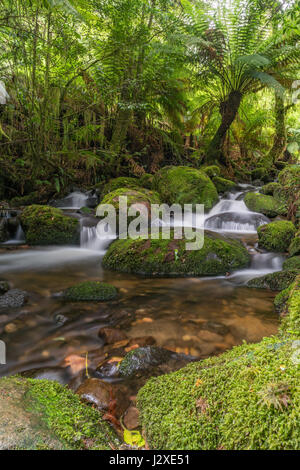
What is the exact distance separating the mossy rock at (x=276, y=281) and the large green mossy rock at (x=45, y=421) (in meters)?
2.67

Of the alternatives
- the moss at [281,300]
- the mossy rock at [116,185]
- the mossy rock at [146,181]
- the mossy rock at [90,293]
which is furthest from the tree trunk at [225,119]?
the mossy rock at [90,293]

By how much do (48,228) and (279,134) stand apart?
10.1 meters

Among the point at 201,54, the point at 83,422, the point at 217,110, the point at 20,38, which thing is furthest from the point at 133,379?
the point at 217,110

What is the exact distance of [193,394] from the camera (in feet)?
3.64

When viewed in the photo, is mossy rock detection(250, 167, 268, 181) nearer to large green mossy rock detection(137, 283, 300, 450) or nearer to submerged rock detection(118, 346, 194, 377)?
submerged rock detection(118, 346, 194, 377)

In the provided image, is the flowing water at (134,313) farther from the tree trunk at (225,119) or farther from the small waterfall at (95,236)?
Answer: the tree trunk at (225,119)

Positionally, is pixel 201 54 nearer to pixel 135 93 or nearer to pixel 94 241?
pixel 135 93

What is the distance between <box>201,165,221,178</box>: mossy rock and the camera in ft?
30.5

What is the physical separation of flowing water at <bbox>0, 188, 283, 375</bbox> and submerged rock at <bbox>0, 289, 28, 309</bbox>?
8 cm

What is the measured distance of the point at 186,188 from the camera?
7355mm

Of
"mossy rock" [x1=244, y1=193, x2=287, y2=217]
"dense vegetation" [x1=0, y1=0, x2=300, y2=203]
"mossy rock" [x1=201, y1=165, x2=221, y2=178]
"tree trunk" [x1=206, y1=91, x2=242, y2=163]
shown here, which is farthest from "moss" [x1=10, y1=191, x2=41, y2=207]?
"tree trunk" [x1=206, y1=91, x2=242, y2=163]

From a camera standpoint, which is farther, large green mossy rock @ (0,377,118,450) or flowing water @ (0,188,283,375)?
flowing water @ (0,188,283,375)

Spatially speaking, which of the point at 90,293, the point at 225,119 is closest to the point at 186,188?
the point at 225,119

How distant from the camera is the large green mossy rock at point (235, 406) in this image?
79cm
